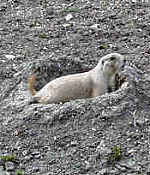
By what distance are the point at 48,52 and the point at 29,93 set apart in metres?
1.52

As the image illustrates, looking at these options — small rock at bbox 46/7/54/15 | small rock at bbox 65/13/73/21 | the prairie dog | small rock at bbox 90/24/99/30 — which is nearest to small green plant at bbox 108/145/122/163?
the prairie dog

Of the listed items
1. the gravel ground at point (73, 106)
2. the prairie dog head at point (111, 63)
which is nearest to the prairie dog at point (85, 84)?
the prairie dog head at point (111, 63)

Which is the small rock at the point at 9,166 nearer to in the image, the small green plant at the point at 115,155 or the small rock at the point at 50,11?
the small green plant at the point at 115,155

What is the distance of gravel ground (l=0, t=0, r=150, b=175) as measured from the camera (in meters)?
6.25

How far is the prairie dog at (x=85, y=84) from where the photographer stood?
7.27 m

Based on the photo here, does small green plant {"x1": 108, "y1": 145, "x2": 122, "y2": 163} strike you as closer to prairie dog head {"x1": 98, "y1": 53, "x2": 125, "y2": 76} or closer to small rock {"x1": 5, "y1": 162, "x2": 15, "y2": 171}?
small rock {"x1": 5, "y1": 162, "x2": 15, "y2": 171}

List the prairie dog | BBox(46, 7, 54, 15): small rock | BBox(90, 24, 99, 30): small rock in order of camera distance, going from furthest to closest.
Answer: BBox(46, 7, 54, 15): small rock < BBox(90, 24, 99, 30): small rock < the prairie dog

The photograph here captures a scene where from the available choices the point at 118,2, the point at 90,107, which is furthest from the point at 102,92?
the point at 118,2

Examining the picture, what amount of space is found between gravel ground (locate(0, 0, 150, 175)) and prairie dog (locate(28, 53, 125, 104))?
0.94ft

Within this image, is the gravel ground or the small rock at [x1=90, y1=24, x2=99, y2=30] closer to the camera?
the gravel ground

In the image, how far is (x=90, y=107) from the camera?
6816mm

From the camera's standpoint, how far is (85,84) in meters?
7.30

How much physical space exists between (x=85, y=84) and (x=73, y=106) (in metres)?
0.53

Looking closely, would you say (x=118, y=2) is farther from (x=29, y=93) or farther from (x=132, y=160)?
(x=132, y=160)
